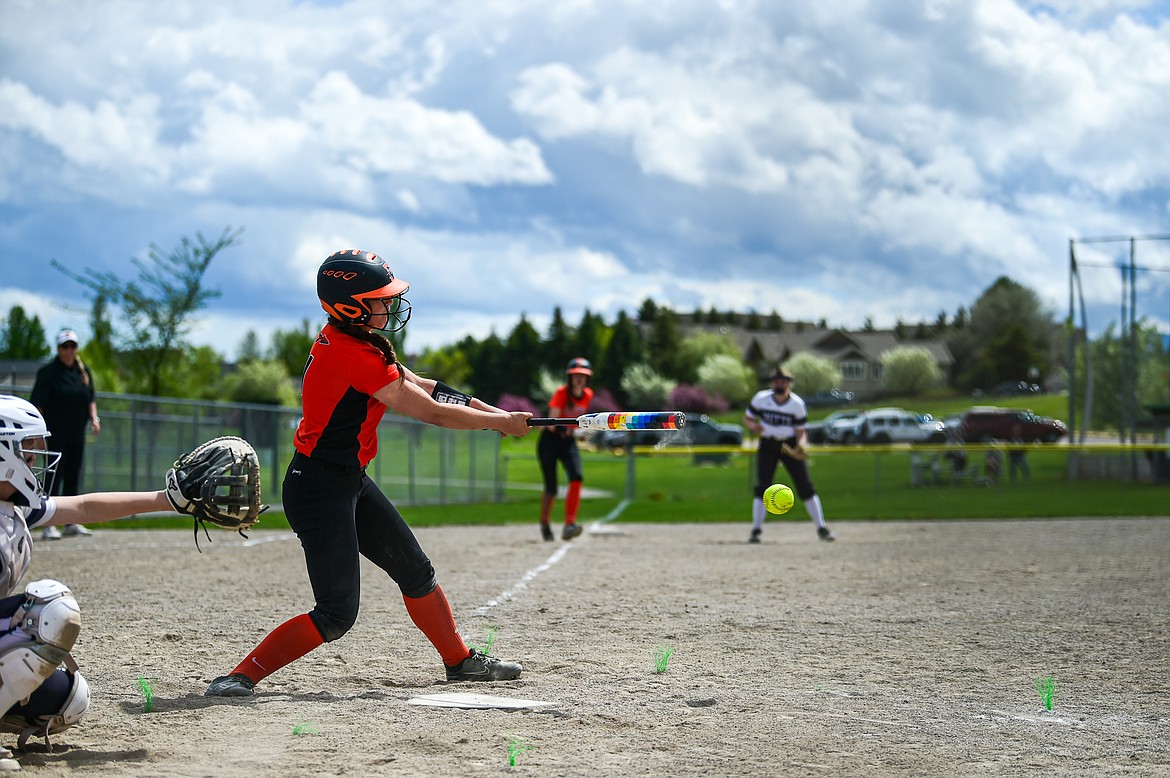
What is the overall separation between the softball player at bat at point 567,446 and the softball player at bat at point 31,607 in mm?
9238

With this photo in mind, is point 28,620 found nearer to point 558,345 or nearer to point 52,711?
point 52,711

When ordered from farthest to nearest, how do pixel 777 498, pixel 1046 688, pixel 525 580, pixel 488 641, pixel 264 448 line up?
pixel 264 448
pixel 525 580
pixel 777 498
pixel 488 641
pixel 1046 688

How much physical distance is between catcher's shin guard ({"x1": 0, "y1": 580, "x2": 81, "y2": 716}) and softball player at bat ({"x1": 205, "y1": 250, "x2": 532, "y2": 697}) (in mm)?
1268

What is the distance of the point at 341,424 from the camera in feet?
17.6

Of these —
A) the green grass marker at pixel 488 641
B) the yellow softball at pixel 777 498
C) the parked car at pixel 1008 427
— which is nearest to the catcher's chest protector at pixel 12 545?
the green grass marker at pixel 488 641

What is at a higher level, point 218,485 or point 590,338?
point 590,338

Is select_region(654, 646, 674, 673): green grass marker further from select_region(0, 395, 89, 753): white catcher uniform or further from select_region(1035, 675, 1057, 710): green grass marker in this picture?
select_region(0, 395, 89, 753): white catcher uniform

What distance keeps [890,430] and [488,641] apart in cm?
3905

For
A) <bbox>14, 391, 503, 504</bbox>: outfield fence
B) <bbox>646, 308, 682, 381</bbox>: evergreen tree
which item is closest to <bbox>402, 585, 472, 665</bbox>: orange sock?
A: <bbox>14, 391, 503, 504</bbox>: outfield fence

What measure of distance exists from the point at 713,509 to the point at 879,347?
3333 inches

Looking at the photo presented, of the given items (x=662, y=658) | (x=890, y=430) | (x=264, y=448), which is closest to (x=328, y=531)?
(x=662, y=658)

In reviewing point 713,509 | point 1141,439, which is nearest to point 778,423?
point 713,509

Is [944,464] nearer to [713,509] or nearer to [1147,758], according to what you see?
[713,509]

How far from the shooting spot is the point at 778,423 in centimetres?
1454
